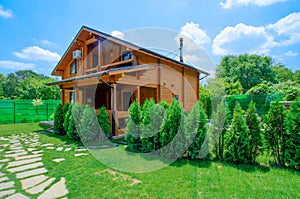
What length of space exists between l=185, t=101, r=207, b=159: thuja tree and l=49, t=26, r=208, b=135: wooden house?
9.41 feet

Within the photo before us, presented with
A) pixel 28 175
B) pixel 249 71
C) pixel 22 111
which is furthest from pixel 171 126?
pixel 249 71

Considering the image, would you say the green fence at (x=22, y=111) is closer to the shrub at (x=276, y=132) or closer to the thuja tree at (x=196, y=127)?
the thuja tree at (x=196, y=127)

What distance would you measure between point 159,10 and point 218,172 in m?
7.26

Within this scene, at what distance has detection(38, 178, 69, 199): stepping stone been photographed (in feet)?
8.09

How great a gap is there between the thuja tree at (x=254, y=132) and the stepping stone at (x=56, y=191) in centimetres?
355

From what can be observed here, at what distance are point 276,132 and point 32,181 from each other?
464 cm

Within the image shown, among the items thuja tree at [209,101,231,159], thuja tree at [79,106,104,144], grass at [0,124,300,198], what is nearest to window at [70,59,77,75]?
thuja tree at [79,106,104,144]

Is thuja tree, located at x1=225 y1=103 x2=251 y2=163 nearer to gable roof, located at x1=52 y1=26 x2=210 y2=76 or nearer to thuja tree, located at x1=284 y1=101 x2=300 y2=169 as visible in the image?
thuja tree, located at x1=284 y1=101 x2=300 y2=169

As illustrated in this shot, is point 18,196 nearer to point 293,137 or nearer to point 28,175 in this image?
point 28,175

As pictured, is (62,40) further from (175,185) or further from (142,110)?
(175,185)

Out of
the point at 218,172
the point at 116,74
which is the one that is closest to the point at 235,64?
the point at 116,74

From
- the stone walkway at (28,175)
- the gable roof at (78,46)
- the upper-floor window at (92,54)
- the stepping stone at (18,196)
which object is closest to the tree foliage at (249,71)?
the gable roof at (78,46)

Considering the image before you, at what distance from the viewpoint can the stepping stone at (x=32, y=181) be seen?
9.24 ft

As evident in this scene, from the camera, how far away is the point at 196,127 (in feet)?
13.1
